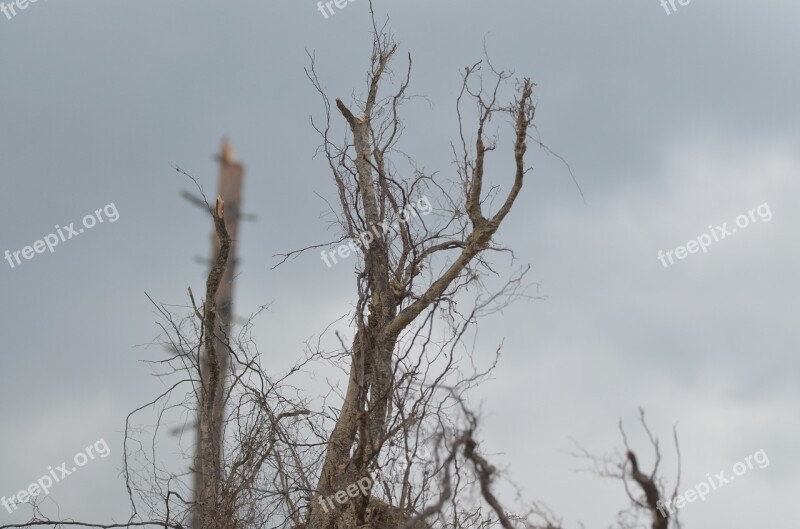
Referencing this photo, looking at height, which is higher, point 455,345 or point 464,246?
point 464,246

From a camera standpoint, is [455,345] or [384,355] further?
[384,355]

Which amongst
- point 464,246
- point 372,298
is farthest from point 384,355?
point 464,246

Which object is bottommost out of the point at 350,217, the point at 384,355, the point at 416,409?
the point at 416,409

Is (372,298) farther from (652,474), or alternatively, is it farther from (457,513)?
(652,474)

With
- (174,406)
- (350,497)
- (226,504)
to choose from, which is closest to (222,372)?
(174,406)

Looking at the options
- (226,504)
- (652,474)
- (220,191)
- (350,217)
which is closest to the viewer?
(652,474)

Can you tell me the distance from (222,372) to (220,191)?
4.85 meters

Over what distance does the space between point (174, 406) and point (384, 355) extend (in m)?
1.92

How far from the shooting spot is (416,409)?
22.8 feet

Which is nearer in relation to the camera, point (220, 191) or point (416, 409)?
point (416, 409)

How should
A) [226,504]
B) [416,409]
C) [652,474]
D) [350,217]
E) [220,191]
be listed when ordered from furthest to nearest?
[220,191]
[350,217]
[226,504]
[416,409]
[652,474]

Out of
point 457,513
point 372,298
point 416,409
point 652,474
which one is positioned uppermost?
point 372,298

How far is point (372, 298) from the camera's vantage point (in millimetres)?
8312

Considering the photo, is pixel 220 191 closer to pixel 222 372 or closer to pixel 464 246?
pixel 222 372
